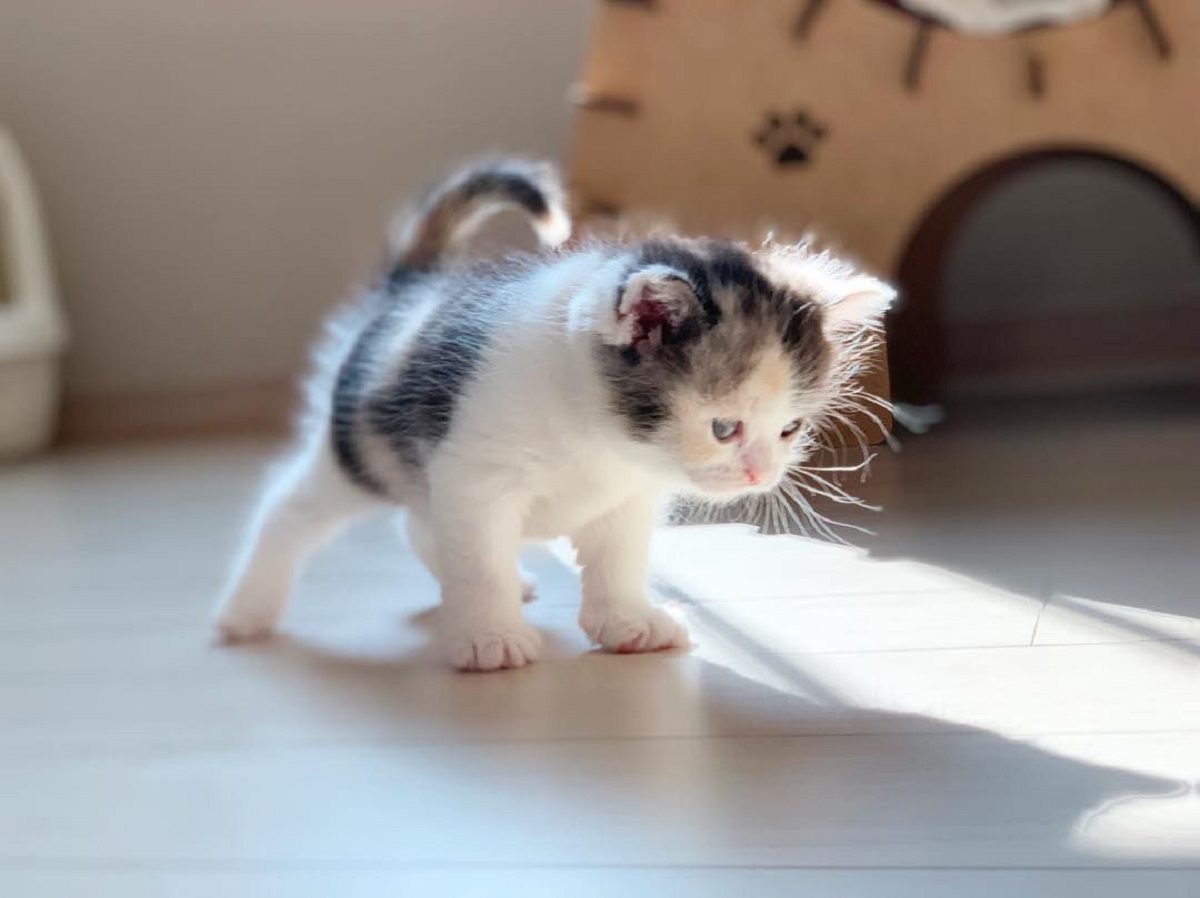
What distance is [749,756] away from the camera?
2.67ft

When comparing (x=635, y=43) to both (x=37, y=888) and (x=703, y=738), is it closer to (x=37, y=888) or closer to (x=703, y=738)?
(x=703, y=738)

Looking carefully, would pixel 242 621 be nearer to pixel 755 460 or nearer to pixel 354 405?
pixel 354 405

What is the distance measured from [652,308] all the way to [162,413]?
246 centimetres

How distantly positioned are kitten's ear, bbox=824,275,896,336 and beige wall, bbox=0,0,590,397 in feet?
6.37

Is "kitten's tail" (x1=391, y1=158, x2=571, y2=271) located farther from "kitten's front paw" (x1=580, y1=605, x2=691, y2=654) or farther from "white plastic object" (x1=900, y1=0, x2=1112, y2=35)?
"white plastic object" (x1=900, y1=0, x2=1112, y2=35)

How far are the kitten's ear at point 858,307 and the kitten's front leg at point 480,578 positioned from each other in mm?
294

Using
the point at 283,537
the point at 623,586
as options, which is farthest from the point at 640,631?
the point at 283,537

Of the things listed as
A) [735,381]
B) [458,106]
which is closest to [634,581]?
[735,381]

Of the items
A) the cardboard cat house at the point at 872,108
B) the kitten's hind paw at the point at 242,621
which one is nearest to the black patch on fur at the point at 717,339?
the kitten's hind paw at the point at 242,621

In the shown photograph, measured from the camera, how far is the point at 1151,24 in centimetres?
172

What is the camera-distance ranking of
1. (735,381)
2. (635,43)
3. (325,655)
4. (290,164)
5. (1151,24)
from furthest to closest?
(290,164)
(635,43)
(1151,24)
(325,655)
(735,381)

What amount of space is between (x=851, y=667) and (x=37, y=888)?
22.2 inches

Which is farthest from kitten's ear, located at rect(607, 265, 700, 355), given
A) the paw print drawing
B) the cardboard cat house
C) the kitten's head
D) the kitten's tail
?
the paw print drawing

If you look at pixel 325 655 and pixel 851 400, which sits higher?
pixel 851 400
